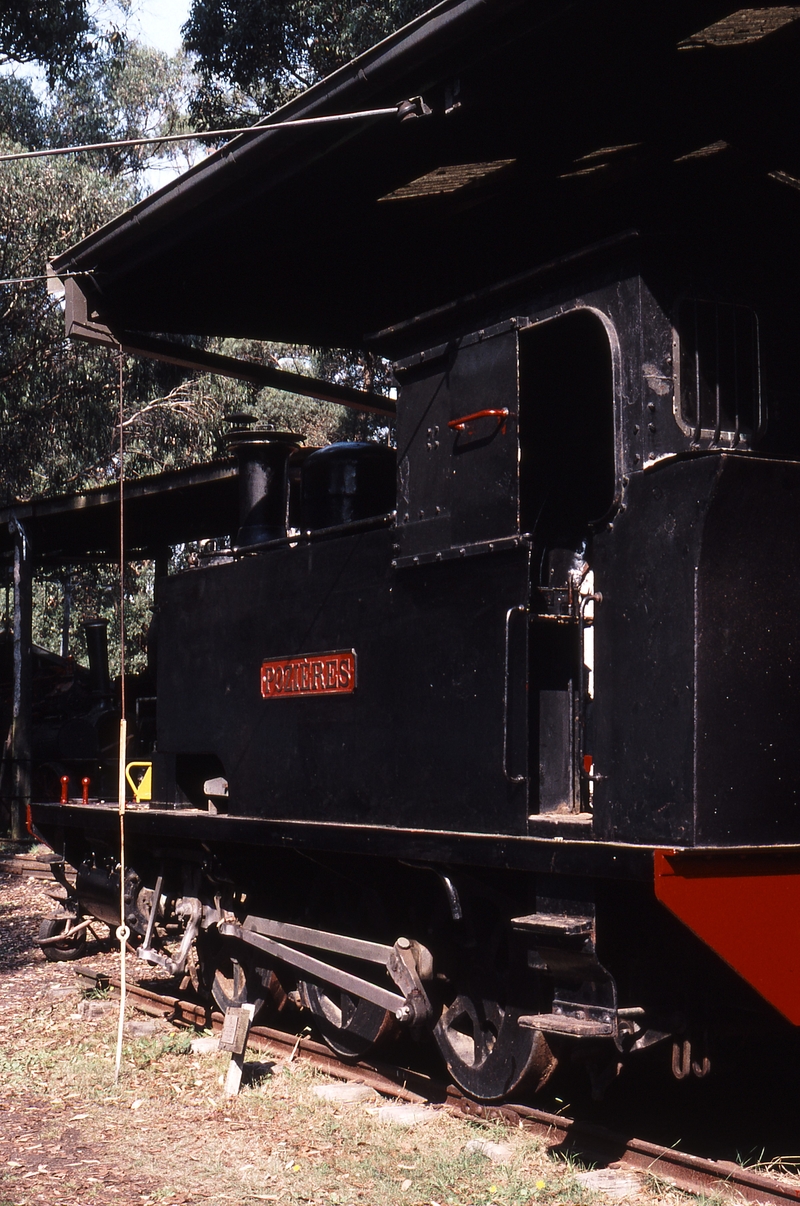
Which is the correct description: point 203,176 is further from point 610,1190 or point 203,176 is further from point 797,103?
point 610,1190

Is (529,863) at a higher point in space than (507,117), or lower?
lower

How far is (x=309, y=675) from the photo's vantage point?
591 cm

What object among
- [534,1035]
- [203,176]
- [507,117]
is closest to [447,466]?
[507,117]

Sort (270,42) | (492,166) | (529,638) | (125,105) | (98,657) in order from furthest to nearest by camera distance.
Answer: (125,105) → (270,42) → (98,657) → (492,166) → (529,638)

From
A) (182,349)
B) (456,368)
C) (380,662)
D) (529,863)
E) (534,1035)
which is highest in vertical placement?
(182,349)

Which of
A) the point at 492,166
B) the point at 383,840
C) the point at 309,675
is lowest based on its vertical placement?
the point at 383,840

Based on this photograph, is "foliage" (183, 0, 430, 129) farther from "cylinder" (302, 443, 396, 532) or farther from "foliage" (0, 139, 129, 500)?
"cylinder" (302, 443, 396, 532)

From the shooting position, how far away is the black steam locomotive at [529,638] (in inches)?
163

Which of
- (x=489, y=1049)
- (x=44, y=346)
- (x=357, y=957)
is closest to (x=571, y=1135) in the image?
(x=489, y=1049)

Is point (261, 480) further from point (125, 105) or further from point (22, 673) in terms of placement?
point (125, 105)

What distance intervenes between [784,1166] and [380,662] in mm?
2425

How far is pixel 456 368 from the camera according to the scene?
5195 millimetres

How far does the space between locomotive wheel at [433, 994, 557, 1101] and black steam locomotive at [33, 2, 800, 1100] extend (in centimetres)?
1

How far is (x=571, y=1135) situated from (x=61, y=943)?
502cm
